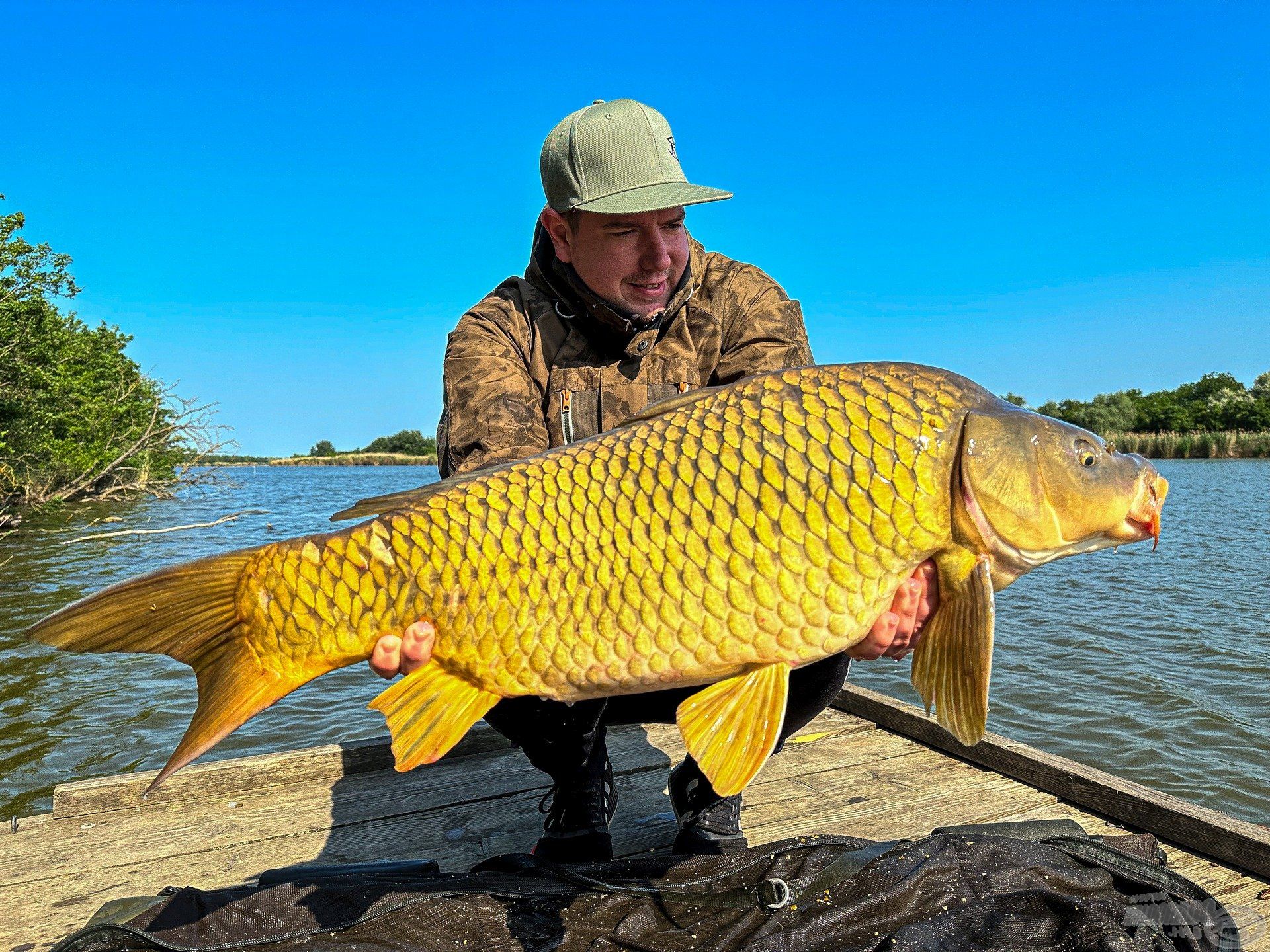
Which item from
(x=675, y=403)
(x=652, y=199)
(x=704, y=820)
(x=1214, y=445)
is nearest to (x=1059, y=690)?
(x=704, y=820)

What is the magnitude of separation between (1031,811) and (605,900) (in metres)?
1.43

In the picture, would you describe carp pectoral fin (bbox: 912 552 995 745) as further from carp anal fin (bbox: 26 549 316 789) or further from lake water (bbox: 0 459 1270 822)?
lake water (bbox: 0 459 1270 822)

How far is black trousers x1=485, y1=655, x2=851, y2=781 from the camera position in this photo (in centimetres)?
214

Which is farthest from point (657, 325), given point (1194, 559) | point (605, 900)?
point (1194, 559)

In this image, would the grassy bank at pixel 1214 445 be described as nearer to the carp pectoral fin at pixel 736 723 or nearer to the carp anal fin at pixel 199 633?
the carp pectoral fin at pixel 736 723

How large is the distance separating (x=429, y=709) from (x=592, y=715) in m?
0.73

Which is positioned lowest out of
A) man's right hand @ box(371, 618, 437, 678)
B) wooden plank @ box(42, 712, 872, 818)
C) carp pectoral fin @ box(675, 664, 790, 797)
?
wooden plank @ box(42, 712, 872, 818)

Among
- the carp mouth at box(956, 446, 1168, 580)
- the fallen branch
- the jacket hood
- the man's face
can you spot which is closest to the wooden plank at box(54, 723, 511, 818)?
the jacket hood

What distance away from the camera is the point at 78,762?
186 inches

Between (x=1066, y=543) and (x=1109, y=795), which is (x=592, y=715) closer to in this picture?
(x=1066, y=543)

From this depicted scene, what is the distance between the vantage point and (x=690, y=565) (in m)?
1.50

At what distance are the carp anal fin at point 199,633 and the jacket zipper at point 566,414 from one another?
948mm

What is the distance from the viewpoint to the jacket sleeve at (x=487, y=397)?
2.12m

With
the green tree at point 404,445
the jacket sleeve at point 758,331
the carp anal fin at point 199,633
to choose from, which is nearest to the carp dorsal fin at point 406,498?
the carp anal fin at point 199,633
